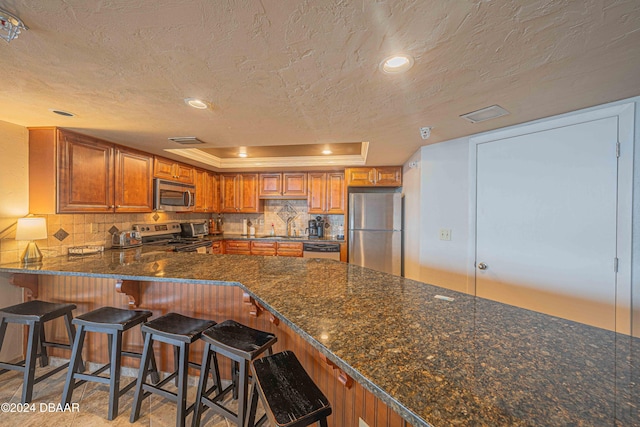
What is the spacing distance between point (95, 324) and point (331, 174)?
337cm

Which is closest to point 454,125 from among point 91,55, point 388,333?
point 388,333

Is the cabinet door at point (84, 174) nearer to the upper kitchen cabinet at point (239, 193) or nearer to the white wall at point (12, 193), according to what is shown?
the white wall at point (12, 193)

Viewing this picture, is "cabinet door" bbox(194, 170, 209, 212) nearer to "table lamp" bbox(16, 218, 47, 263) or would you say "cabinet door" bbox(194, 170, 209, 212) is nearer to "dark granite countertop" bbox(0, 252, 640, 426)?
"table lamp" bbox(16, 218, 47, 263)

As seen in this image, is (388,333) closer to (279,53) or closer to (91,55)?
(279,53)

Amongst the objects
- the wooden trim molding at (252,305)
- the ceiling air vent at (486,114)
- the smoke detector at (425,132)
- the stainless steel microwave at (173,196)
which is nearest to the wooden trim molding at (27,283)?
the stainless steel microwave at (173,196)

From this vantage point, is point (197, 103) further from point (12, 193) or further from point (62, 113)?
point (12, 193)

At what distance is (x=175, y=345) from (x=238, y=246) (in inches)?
110

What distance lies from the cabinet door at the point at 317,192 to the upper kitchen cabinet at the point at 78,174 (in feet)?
7.94

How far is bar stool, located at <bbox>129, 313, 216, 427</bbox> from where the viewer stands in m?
1.43

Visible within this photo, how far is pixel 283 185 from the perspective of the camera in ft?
14.2

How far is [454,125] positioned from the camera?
2006mm

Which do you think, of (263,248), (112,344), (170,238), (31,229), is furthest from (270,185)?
(112,344)

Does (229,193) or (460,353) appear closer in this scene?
(460,353)

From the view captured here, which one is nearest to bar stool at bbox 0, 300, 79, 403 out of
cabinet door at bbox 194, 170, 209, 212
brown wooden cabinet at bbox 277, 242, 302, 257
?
cabinet door at bbox 194, 170, 209, 212
